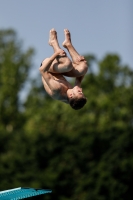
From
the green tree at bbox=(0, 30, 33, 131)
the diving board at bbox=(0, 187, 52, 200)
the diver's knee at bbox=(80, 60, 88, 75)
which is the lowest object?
the diving board at bbox=(0, 187, 52, 200)

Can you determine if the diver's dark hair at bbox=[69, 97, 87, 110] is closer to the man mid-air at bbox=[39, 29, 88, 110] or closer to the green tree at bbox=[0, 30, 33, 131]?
the man mid-air at bbox=[39, 29, 88, 110]

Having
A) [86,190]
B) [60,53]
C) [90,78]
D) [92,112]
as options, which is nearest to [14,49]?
[90,78]

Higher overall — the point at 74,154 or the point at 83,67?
the point at 74,154

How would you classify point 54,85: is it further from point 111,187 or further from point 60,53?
point 111,187

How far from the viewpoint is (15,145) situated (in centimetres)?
3189

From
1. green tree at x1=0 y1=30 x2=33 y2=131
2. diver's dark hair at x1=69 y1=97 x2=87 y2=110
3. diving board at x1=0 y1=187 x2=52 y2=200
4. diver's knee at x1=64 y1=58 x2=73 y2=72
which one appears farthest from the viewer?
green tree at x1=0 y1=30 x2=33 y2=131

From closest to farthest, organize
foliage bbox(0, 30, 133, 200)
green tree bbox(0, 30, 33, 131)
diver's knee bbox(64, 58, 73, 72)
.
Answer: diver's knee bbox(64, 58, 73, 72) < foliage bbox(0, 30, 133, 200) < green tree bbox(0, 30, 33, 131)

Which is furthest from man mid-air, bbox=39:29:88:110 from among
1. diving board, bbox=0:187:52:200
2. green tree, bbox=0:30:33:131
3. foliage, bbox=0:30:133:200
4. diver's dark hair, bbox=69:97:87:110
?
green tree, bbox=0:30:33:131

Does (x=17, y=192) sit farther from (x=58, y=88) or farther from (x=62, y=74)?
(x=62, y=74)

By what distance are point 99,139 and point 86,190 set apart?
345cm

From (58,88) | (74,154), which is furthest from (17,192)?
(74,154)

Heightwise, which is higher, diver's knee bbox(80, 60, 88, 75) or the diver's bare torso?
Result: diver's knee bbox(80, 60, 88, 75)

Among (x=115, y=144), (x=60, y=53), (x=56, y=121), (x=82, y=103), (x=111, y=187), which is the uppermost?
(x=56, y=121)

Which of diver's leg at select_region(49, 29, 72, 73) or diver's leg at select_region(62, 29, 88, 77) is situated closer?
diver's leg at select_region(49, 29, 72, 73)
